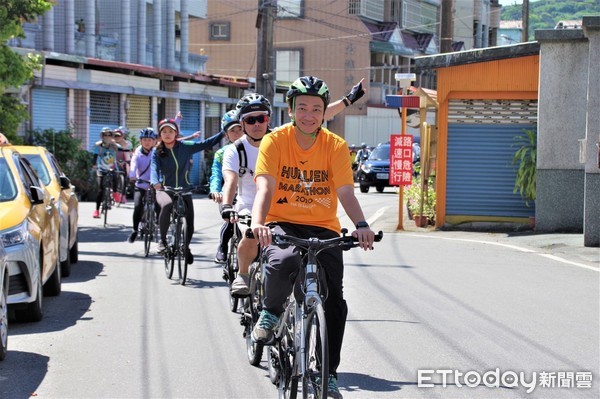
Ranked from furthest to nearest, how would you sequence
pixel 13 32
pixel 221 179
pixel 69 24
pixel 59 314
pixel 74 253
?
pixel 69 24
pixel 13 32
pixel 74 253
pixel 221 179
pixel 59 314

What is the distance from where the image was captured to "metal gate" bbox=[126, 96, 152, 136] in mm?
36281

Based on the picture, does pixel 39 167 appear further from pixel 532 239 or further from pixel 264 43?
pixel 264 43

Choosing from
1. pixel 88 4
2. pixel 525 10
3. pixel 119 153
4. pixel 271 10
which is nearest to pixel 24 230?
pixel 119 153

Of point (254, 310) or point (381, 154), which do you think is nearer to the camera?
point (254, 310)

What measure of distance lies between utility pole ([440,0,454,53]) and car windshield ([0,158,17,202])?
18.2 m

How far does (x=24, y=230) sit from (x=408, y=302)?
3905 millimetres

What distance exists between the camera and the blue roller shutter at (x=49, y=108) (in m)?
30.6

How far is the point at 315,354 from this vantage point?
5.74 meters

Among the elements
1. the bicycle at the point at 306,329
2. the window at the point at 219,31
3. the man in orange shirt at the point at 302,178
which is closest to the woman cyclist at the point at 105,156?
the man in orange shirt at the point at 302,178

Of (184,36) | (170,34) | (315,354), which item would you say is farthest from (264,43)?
(315,354)

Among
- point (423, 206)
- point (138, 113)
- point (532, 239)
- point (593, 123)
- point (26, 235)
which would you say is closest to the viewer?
point (26, 235)

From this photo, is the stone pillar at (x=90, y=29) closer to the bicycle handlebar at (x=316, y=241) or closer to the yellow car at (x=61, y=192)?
the yellow car at (x=61, y=192)

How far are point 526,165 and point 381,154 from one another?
19.2 metres

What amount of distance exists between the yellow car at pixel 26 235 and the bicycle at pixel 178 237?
143 cm
